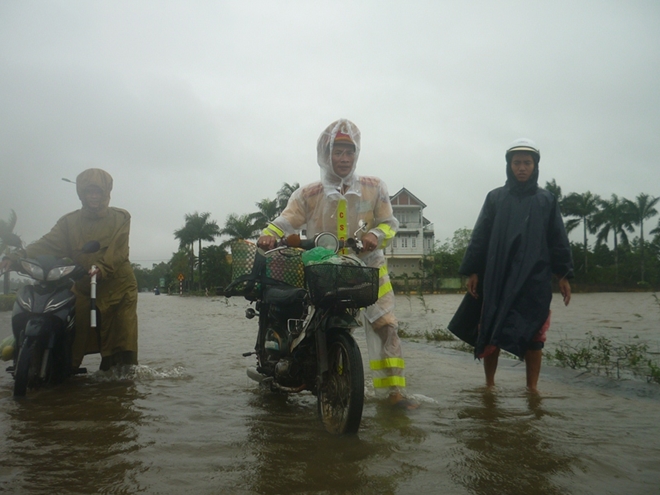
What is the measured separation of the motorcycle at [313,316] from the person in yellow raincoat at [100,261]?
1.53m

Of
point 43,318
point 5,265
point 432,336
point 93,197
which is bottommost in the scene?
point 432,336

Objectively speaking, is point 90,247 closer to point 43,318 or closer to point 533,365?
point 43,318

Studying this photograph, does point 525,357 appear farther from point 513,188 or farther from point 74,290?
point 74,290

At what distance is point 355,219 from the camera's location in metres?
4.74

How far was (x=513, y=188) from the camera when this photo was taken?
5.25 metres

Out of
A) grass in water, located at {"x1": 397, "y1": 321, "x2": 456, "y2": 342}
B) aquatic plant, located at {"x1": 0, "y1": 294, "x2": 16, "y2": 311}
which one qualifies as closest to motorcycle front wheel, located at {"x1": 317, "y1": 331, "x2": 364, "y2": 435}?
grass in water, located at {"x1": 397, "y1": 321, "x2": 456, "y2": 342}

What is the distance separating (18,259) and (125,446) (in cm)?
249

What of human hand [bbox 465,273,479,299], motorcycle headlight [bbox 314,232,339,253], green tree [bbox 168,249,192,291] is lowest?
human hand [bbox 465,273,479,299]

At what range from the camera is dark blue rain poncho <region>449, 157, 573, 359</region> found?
16.3 feet

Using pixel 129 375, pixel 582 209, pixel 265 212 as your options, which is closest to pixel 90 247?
pixel 129 375

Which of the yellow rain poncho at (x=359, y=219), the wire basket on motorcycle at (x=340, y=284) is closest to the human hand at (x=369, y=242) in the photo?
the yellow rain poncho at (x=359, y=219)

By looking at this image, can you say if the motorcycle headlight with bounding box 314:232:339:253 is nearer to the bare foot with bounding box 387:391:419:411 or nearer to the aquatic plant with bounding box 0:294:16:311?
the bare foot with bounding box 387:391:419:411

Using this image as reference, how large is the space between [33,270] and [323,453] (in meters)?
3.15

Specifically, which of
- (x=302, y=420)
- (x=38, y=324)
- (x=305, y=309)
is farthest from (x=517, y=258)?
(x=38, y=324)
